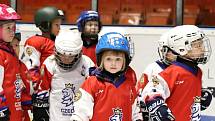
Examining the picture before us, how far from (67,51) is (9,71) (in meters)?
0.47

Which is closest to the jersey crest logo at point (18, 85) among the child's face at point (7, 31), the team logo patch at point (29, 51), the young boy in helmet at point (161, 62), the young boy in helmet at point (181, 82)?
the child's face at point (7, 31)

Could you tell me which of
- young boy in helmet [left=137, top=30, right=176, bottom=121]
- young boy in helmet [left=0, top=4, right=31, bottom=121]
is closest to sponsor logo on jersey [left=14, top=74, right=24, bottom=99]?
young boy in helmet [left=0, top=4, right=31, bottom=121]

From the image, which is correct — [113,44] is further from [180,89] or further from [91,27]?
[91,27]

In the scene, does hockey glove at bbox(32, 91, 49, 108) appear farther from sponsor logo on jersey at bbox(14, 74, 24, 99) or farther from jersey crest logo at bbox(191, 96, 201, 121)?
jersey crest logo at bbox(191, 96, 201, 121)

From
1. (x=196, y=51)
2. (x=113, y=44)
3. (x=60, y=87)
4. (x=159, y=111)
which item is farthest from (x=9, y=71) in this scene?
(x=196, y=51)

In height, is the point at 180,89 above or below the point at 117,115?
above

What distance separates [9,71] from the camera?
12.6 ft

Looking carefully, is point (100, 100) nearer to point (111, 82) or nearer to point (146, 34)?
point (111, 82)

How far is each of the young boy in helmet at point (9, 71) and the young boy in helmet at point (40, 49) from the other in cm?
16

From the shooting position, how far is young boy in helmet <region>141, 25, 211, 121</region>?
10.8 feet

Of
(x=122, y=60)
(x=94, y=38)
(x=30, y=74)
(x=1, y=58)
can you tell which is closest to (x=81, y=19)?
(x=94, y=38)

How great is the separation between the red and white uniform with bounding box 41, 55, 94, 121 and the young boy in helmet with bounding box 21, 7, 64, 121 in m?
0.09

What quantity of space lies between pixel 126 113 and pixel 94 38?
1609mm

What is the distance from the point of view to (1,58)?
3758 mm
